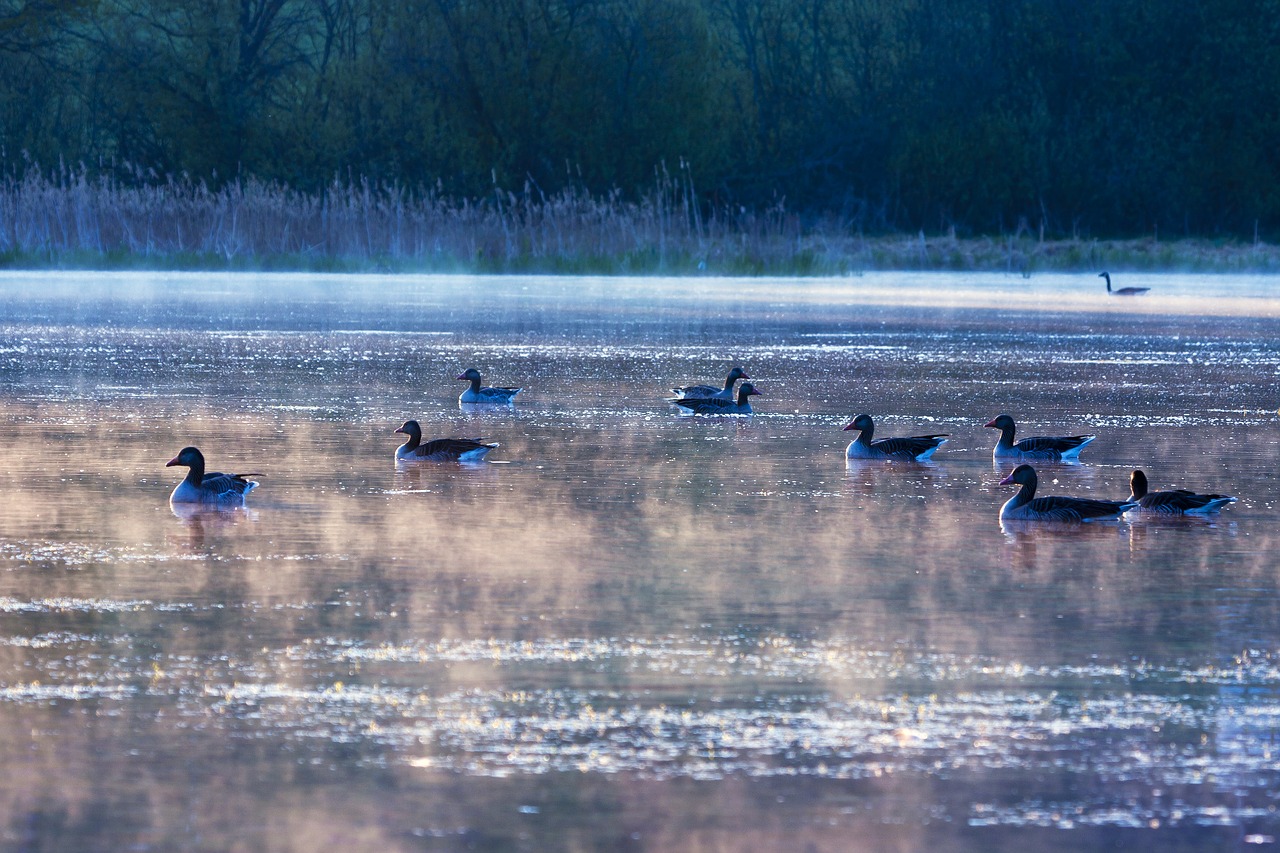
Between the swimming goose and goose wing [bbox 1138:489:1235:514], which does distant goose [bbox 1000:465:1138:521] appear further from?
the swimming goose

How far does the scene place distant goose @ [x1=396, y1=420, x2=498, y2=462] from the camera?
10.2 meters

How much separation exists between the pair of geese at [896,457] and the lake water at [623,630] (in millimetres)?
134

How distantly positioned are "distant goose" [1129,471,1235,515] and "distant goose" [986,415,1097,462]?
1.69 metres

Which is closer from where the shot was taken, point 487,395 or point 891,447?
point 891,447

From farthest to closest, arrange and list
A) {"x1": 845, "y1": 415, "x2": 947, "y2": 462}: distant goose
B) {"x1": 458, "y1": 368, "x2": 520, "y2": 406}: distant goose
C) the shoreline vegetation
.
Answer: the shoreline vegetation, {"x1": 458, "y1": 368, "x2": 520, "y2": 406}: distant goose, {"x1": 845, "y1": 415, "x2": 947, "y2": 462}: distant goose

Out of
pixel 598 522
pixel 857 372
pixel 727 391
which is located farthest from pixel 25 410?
pixel 857 372

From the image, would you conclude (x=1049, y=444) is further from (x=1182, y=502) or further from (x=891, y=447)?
(x=1182, y=502)

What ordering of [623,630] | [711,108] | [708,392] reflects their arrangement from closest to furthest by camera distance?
[623,630] < [708,392] < [711,108]

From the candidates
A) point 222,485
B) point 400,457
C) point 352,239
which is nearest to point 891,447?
point 400,457

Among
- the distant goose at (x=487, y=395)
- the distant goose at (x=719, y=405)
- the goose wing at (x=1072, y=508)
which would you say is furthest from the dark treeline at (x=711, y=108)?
the goose wing at (x=1072, y=508)

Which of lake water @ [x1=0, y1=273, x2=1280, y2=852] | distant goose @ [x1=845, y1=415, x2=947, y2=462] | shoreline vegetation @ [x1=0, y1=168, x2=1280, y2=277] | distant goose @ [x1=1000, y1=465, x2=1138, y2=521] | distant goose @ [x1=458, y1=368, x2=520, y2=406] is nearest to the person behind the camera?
lake water @ [x1=0, y1=273, x2=1280, y2=852]

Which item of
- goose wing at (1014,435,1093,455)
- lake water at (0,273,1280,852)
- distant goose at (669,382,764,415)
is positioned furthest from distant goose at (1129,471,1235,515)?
distant goose at (669,382,764,415)

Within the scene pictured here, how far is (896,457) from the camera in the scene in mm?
10539

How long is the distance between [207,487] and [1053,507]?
370 centimetres
